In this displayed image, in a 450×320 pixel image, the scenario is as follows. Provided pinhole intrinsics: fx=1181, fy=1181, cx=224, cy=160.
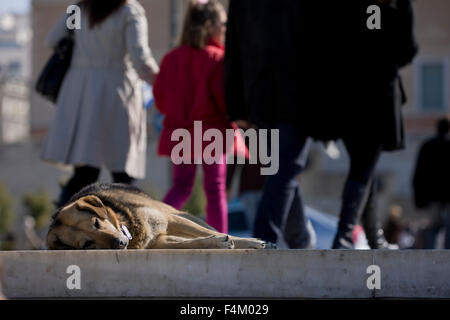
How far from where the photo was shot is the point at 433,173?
37.4 ft

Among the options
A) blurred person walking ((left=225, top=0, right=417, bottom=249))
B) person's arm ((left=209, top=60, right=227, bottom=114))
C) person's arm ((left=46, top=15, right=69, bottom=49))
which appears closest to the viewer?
blurred person walking ((left=225, top=0, right=417, bottom=249))

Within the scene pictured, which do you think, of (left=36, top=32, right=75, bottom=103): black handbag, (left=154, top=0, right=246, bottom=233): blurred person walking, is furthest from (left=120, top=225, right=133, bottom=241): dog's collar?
(left=36, top=32, right=75, bottom=103): black handbag

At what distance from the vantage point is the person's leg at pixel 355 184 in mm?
6941

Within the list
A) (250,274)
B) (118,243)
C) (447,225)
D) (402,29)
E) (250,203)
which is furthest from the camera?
(447,225)

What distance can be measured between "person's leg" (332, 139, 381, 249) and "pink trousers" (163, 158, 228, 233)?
0.85 meters

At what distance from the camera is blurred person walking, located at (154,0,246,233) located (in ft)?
24.9

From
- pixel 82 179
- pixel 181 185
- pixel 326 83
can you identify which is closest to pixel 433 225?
pixel 181 185

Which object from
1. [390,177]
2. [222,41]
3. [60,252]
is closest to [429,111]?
[390,177]

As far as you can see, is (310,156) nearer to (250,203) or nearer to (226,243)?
(250,203)

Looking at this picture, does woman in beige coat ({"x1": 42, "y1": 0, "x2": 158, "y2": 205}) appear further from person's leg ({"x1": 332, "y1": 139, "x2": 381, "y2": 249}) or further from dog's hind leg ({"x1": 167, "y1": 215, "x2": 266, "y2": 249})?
dog's hind leg ({"x1": 167, "y1": 215, "x2": 266, "y2": 249})

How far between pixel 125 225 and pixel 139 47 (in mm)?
2130

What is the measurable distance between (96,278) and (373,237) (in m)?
3.06

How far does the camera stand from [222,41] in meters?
7.83

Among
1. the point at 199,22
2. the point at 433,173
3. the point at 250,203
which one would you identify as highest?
the point at 199,22
